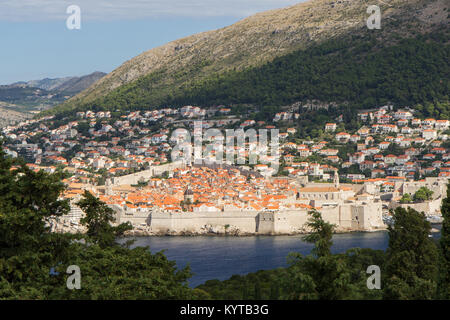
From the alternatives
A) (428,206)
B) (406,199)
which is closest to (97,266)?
(428,206)

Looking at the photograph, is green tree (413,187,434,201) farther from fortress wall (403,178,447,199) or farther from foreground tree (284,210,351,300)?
foreground tree (284,210,351,300)

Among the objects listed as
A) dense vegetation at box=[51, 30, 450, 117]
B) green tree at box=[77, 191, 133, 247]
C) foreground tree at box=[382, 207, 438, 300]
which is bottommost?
foreground tree at box=[382, 207, 438, 300]

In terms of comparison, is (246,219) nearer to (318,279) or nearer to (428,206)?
(428,206)

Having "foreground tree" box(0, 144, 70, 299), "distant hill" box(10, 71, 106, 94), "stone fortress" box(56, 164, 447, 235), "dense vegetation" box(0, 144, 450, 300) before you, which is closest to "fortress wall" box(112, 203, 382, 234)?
"stone fortress" box(56, 164, 447, 235)

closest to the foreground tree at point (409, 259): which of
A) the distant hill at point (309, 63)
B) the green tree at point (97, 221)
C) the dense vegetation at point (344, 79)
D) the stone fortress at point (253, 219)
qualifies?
the green tree at point (97, 221)

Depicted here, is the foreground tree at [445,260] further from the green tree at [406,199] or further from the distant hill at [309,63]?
the distant hill at [309,63]

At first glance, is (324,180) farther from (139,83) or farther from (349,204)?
(139,83)

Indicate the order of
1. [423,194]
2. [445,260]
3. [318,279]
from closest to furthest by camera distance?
1. [318,279]
2. [445,260]
3. [423,194]
